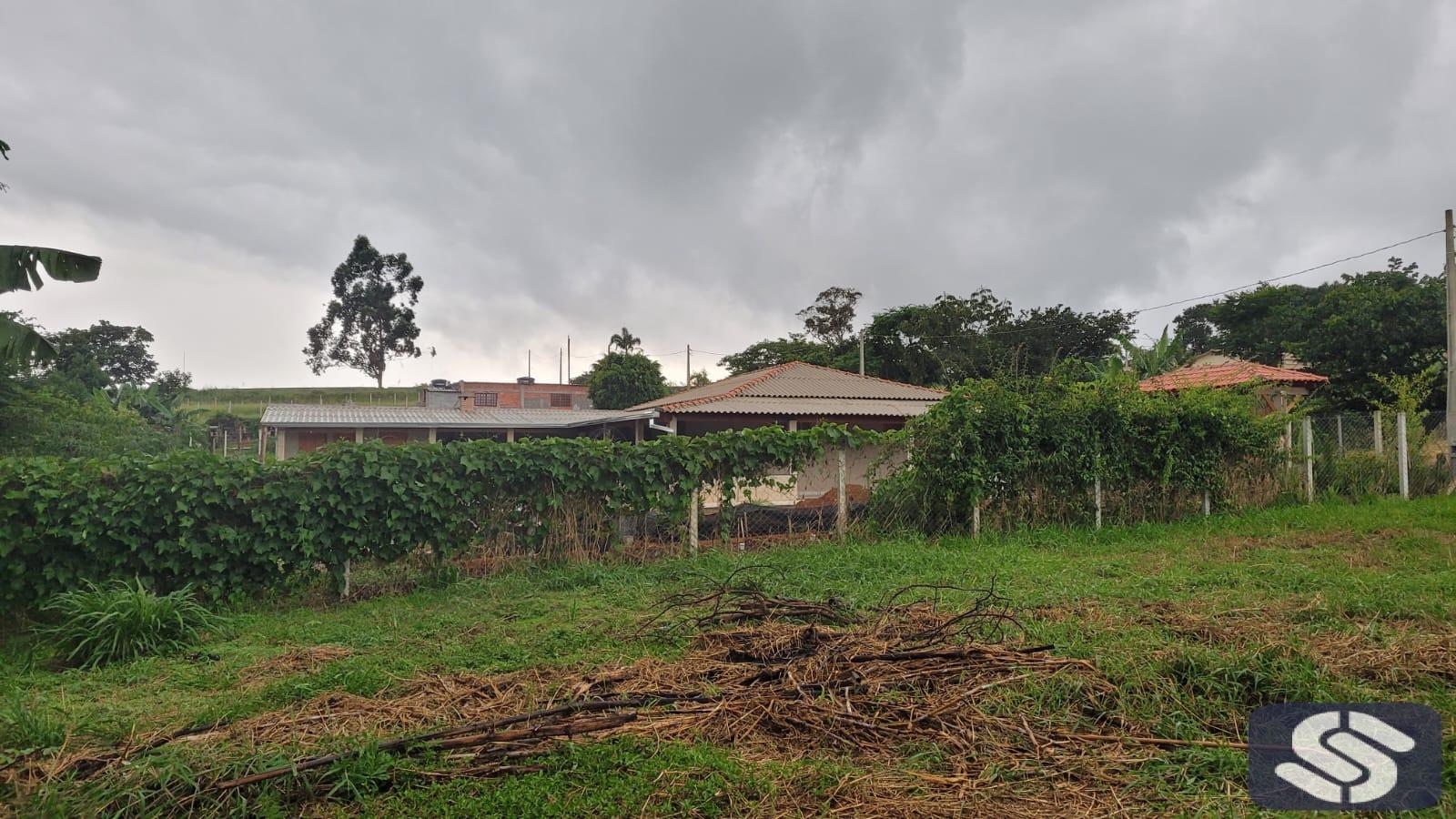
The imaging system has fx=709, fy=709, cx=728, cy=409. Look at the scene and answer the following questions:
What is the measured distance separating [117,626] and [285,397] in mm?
56968

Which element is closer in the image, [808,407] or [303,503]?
[303,503]

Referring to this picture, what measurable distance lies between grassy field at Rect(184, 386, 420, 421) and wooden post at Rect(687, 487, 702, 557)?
40.7 meters

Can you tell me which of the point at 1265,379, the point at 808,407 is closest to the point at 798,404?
the point at 808,407

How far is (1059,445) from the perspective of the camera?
9.34m

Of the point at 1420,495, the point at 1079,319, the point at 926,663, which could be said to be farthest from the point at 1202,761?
the point at 1079,319

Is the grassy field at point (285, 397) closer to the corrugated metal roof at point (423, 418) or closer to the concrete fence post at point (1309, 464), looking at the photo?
the corrugated metal roof at point (423, 418)

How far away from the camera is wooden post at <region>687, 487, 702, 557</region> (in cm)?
816

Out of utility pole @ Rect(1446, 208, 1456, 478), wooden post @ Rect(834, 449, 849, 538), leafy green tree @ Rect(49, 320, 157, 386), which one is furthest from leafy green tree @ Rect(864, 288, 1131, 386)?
leafy green tree @ Rect(49, 320, 157, 386)

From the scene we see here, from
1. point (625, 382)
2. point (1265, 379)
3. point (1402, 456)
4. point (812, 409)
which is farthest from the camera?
point (625, 382)

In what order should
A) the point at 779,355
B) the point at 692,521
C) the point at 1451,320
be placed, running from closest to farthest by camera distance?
the point at 692,521
the point at 1451,320
the point at 779,355

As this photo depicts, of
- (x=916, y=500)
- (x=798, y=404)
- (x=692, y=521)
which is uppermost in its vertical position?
(x=798, y=404)

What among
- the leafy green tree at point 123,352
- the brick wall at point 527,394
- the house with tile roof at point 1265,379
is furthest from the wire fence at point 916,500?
the leafy green tree at point 123,352

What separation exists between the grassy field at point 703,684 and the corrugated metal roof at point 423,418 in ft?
37.7

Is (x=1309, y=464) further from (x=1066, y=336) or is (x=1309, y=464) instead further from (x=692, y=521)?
(x=1066, y=336)
